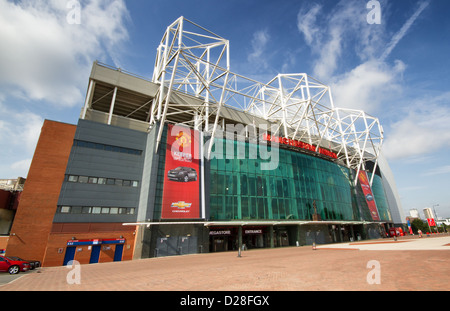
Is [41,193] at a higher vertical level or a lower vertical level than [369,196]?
lower

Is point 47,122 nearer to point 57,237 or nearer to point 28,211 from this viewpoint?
point 28,211

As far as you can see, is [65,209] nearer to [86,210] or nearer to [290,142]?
[86,210]

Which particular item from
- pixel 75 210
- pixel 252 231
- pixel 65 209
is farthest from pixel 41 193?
pixel 252 231

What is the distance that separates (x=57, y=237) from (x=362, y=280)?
97.3 ft

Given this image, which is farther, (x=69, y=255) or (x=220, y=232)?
(x=220, y=232)

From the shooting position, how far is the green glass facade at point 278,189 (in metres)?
33.3

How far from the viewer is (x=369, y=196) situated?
57781 mm

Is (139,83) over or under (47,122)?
over

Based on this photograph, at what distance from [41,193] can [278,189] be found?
34.4 m

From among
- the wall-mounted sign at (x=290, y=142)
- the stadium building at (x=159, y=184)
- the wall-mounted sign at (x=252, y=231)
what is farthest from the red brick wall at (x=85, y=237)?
the wall-mounted sign at (x=290, y=142)

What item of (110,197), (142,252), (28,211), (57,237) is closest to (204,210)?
(142,252)

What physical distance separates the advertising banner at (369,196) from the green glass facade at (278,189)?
773 cm

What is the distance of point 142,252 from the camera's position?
84.5 ft

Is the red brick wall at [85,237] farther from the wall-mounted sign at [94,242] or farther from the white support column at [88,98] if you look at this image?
the white support column at [88,98]
